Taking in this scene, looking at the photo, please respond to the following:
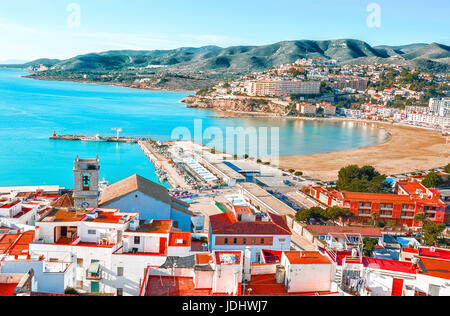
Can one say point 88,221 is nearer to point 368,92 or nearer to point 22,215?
point 22,215

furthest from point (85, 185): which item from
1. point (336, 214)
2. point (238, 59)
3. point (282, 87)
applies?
point (238, 59)

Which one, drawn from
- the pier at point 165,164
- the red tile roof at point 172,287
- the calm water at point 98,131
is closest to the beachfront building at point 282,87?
the calm water at point 98,131

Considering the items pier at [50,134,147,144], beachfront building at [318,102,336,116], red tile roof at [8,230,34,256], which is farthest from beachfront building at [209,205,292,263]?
beachfront building at [318,102,336,116]

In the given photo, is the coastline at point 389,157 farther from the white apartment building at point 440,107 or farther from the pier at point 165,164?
the white apartment building at point 440,107

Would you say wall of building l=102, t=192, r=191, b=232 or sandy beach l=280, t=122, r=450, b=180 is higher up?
wall of building l=102, t=192, r=191, b=232

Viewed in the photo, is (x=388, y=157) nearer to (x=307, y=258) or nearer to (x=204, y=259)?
(x=307, y=258)

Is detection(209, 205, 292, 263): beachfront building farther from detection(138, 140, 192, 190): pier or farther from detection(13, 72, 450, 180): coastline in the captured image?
detection(13, 72, 450, 180): coastline

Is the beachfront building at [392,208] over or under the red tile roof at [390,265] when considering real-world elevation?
under
